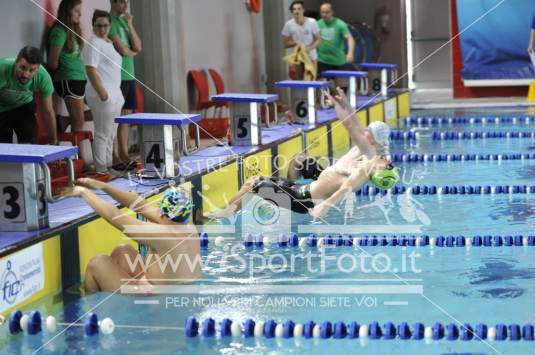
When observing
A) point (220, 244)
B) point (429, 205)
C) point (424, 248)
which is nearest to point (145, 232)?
point (220, 244)

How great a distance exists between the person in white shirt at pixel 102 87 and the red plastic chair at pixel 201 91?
11.5 feet

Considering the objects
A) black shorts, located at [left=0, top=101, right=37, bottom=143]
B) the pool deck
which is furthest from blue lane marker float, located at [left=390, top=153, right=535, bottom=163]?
black shorts, located at [left=0, top=101, right=37, bottom=143]

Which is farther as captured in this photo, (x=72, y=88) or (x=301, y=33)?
(x=301, y=33)

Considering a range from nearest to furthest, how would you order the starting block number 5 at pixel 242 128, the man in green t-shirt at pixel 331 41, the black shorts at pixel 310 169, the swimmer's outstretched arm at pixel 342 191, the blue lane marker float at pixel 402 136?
the swimmer's outstretched arm at pixel 342 191
the black shorts at pixel 310 169
the starting block number 5 at pixel 242 128
the blue lane marker float at pixel 402 136
the man in green t-shirt at pixel 331 41

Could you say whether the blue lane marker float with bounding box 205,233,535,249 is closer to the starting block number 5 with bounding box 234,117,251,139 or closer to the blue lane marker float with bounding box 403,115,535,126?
the starting block number 5 with bounding box 234,117,251,139

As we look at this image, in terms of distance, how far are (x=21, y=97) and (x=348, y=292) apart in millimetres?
3125

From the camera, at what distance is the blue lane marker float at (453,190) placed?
29.2ft

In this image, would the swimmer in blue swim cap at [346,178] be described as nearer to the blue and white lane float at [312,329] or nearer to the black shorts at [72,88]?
the black shorts at [72,88]

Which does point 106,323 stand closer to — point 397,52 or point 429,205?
point 429,205

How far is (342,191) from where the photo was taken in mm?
7445

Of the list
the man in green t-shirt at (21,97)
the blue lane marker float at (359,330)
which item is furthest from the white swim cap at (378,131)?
the blue lane marker float at (359,330)

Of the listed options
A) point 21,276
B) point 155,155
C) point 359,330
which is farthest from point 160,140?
point 359,330

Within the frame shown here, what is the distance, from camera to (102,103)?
27.2 ft

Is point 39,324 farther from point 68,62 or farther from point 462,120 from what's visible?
point 462,120
